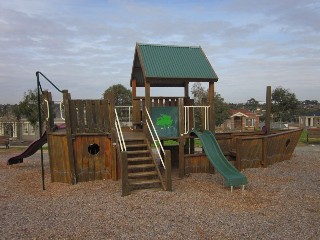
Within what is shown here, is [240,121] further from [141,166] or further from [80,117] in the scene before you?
[141,166]

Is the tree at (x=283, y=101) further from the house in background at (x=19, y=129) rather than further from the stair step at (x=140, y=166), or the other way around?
the stair step at (x=140, y=166)

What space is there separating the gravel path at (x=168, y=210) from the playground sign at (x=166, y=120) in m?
1.93

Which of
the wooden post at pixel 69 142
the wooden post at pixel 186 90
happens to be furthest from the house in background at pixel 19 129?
the wooden post at pixel 69 142

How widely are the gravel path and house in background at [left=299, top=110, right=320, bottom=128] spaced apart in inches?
2720

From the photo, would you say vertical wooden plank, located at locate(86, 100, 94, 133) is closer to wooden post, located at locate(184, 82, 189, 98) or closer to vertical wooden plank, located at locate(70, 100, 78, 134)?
A: vertical wooden plank, located at locate(70, 100, 78, 134)

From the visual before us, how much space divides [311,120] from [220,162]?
7429cm

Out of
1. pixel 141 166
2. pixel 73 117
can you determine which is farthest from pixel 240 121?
pixel 141 166

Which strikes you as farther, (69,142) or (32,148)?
(32,148)

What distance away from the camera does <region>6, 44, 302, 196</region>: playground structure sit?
34.8ft

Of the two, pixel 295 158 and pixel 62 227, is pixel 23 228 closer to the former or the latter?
pixel 62 227

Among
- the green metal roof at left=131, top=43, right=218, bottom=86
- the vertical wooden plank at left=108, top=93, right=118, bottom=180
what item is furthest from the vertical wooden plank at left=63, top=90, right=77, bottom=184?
the green metal roof at left=131, top=43, right=218, bottom=86

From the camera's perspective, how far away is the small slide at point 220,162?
963 centimetres

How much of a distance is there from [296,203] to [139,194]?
4.08 m

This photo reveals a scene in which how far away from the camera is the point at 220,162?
36.2 ft
